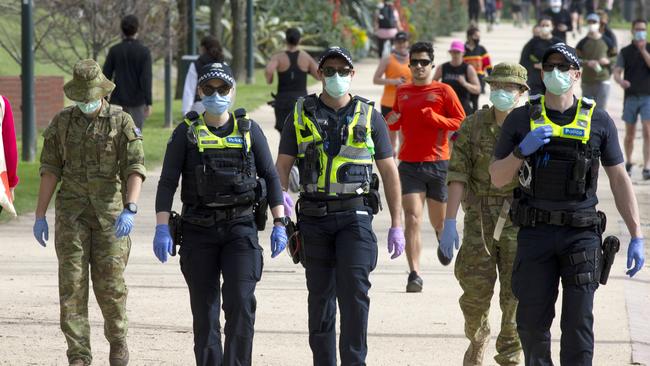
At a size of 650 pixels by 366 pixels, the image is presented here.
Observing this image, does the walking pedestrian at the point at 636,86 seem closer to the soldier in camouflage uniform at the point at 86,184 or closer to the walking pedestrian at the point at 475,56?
the walking pedestrian at the point at 475,56

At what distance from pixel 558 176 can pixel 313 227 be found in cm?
140

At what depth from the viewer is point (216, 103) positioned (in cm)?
742

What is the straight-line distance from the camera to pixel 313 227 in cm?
765

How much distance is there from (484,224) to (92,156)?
2.13 m

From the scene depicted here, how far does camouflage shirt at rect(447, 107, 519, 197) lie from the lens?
26.7 feet

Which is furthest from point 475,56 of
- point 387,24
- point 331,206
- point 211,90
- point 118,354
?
point 387,24

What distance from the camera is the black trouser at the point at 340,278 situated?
24.7 ft

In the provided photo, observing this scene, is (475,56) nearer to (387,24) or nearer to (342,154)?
(342,154)

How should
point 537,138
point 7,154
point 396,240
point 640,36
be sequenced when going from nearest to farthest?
point 537,138 < point 396,240 < point 7,154 < point 640,36

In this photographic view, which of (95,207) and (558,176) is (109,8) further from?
(558,176)

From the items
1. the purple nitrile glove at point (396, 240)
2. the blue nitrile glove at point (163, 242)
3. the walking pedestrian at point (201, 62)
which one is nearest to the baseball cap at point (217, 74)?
the blue nitrile glove at point (163, 242)

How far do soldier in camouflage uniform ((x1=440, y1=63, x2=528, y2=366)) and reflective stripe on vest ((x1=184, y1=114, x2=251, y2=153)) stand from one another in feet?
4.16

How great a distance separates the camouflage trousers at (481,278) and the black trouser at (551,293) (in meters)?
1.15

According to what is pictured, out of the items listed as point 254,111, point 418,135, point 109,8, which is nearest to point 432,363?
point 418,135
